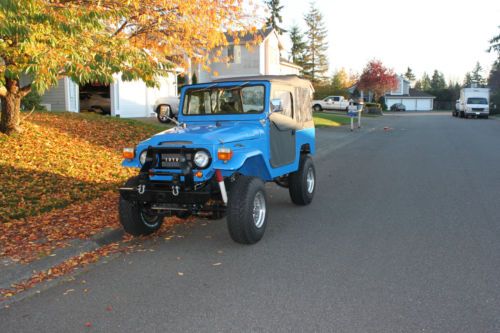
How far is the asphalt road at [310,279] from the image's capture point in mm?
3779

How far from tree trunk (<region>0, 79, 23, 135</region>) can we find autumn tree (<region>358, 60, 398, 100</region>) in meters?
59.7

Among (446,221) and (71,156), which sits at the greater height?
(71,156)

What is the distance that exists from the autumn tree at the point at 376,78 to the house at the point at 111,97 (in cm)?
4582

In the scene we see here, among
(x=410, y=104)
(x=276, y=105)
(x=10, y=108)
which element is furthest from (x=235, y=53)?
(x=410, y=104)

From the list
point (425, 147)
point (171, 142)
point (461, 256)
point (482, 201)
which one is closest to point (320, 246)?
point (461, 256)

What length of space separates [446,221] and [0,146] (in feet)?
28.4

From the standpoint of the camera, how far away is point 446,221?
679 centimetres

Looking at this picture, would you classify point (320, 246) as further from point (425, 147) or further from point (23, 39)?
point (425, 147)

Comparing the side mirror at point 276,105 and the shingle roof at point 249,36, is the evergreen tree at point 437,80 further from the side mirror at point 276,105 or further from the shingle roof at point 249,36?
the side mirror at point 276,105

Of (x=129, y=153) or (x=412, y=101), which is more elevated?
(x=412, y=101)

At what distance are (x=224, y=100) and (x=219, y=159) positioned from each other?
1.70 m

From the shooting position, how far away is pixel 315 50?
79062mm

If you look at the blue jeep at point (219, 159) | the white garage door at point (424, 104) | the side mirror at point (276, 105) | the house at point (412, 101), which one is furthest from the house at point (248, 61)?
the white garage door at point (424, 104)

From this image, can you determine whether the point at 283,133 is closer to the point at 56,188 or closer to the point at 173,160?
the point at 173,160
